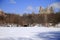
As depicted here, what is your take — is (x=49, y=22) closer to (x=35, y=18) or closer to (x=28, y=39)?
(x=35, y=18)

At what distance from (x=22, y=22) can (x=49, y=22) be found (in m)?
0.51

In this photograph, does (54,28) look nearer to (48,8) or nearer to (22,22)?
(48,8)

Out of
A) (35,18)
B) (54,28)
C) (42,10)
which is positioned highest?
(42,10)

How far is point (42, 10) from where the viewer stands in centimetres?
235

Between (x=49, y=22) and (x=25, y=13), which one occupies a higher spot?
(x=25, y=13)

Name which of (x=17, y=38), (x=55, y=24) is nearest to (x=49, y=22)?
(x=55, y=24)

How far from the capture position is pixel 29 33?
90.4 inches

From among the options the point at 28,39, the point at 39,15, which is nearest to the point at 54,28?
the point at 39,15

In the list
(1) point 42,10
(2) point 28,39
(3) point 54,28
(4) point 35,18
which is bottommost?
(2) point 28,39

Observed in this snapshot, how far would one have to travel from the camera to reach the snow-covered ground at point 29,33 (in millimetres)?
2266

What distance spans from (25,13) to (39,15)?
268mm

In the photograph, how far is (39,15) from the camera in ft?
7.72

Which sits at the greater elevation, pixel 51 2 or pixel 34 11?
pixel 51 2

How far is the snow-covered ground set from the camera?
2.27 metres
